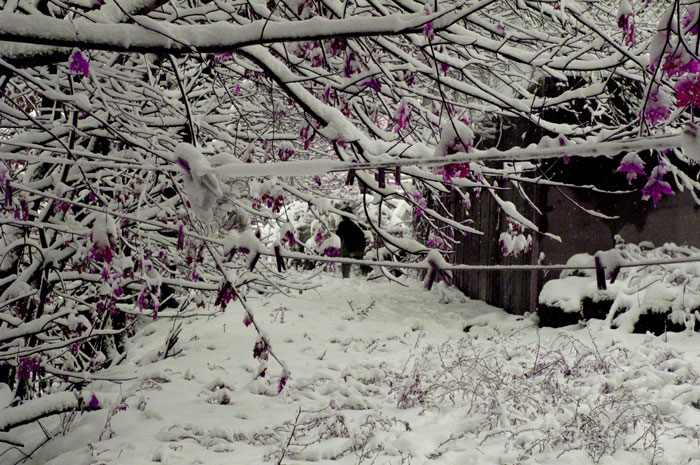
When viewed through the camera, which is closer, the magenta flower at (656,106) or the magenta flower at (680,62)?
the magenta flower at (680,62)

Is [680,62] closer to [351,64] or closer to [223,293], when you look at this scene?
[351,64]

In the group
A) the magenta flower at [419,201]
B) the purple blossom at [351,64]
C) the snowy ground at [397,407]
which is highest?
the purple blossom at [351,64]

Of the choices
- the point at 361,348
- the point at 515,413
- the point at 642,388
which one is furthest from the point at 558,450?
the point at 361,348

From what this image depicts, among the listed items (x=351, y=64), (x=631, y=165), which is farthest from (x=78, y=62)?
(x=631, y=165)

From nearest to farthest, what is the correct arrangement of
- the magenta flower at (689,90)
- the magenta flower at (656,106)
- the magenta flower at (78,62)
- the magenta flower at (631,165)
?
1. the magenta flower at (689,90)
2. the magenta flower at (656,106)
3. the magenta flower at (78,62)
4. the magenta flower at (631,165)

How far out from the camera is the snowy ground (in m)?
3.40

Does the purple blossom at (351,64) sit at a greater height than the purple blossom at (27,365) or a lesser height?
greater

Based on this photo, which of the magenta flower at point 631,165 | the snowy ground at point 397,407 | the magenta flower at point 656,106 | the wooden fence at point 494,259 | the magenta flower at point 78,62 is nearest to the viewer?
the magenta flower at point 656,106

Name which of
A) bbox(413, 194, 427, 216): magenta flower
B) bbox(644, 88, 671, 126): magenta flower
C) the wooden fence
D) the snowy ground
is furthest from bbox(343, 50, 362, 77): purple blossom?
the wooden fence

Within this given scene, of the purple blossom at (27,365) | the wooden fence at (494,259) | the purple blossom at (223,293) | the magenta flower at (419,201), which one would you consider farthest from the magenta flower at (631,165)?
the wooden fence at (494,259)

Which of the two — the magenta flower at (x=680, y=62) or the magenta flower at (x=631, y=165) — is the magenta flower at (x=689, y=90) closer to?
the magenta flower at (x=680, y=62)

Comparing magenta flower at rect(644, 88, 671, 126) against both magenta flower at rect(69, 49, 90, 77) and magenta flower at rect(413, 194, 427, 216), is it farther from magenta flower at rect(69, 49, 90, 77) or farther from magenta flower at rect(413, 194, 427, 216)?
magenta flower at rect(69, 49, 90, 77)

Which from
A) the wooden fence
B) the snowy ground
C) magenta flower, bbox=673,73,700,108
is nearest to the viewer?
magenta flower, bbox=673,73,700,108

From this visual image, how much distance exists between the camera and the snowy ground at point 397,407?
134 inches
